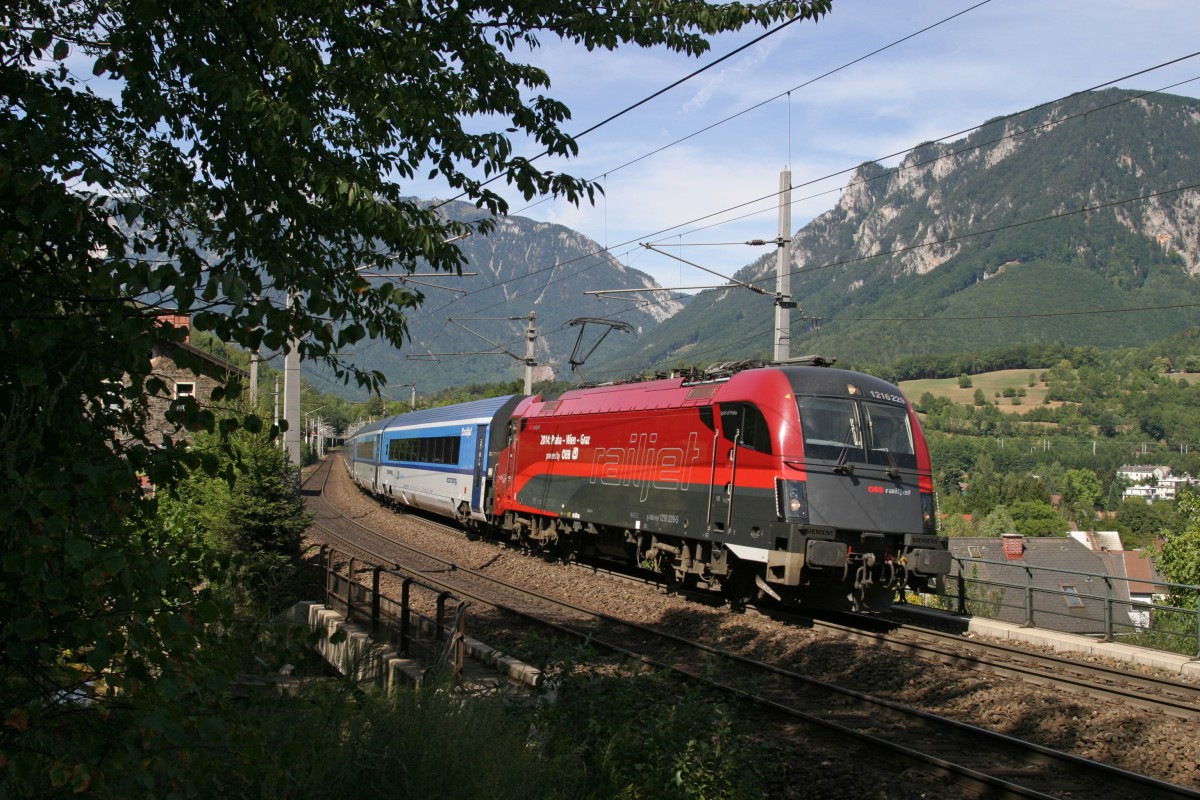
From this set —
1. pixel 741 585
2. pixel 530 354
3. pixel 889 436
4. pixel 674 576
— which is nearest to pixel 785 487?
pixel 889 436

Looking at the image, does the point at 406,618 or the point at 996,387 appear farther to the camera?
the point at 996,387

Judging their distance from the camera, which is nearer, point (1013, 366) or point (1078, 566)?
point (1078, 566)

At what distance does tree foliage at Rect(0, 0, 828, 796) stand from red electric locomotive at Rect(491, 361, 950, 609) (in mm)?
6635

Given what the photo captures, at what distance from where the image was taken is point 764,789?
6836 millimetres

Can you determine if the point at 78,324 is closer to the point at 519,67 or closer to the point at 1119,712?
the point at 519,67

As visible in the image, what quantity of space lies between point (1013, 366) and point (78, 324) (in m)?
164

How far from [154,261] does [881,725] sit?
721cm

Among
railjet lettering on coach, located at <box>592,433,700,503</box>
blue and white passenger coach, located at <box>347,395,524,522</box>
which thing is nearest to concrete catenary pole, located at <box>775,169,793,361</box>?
railjet lettering on coach, located at <box>592,433,700,503</box>

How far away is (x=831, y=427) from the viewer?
12.3 metres

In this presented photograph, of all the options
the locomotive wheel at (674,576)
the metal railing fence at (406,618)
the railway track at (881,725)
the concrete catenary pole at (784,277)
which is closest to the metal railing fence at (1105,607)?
the railway track at (881,725)

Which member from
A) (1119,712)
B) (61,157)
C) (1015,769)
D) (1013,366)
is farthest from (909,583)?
(1013,366)

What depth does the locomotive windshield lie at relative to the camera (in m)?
12.2

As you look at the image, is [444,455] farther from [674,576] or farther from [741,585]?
[741,585]

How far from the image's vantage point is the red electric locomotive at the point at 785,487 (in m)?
11.9
